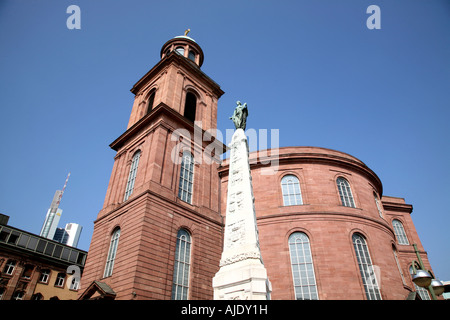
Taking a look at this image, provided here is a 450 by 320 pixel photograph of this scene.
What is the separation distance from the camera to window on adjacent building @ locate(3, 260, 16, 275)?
30.1 metres

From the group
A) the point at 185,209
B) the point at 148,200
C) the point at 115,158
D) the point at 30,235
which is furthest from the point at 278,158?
the point at 30,235

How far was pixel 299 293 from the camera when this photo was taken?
1677cm

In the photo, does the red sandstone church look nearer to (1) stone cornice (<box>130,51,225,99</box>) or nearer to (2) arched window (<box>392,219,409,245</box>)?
(1) stone cornice (<box>130,51,225,99</box>)

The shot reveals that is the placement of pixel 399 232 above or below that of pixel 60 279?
above

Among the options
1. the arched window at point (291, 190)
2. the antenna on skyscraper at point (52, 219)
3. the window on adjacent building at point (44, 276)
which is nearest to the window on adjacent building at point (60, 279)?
the window on adjacent building at point (44, 276)

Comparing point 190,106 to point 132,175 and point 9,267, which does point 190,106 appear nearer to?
point 132,175

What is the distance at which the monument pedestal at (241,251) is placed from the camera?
19.9ft

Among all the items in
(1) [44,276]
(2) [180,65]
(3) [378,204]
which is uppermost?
(2) [180,65]

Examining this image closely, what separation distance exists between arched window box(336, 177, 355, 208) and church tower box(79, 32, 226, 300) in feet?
29.3

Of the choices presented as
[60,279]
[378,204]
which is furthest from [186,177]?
[60,279]

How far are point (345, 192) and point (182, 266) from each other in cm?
1269

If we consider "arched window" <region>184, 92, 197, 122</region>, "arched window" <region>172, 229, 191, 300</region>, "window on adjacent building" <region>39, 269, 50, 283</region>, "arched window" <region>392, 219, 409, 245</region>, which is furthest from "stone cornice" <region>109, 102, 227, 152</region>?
"window on adjacent building" <region>39, 269, 50, 283</region>

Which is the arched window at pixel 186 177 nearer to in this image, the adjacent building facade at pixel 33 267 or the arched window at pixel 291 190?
the arched window at pixel 291 190

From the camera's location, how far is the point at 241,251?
6727 mm
